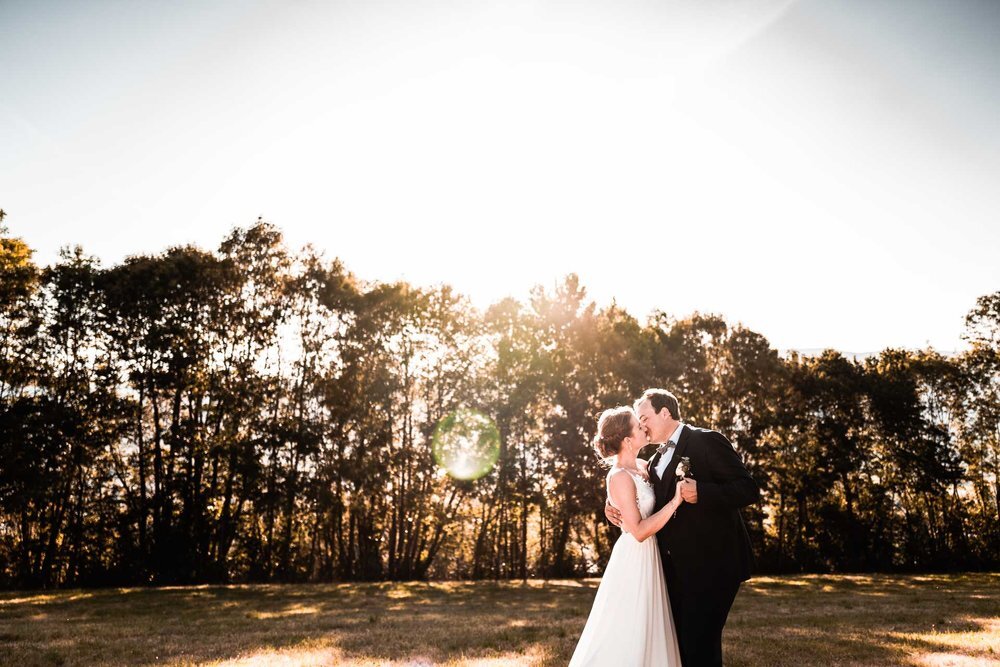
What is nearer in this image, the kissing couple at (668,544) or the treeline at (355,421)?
the kissing couple at (668,544)

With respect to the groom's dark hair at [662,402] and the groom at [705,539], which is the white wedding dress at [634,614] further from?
the groom's dark hair at [662,402]

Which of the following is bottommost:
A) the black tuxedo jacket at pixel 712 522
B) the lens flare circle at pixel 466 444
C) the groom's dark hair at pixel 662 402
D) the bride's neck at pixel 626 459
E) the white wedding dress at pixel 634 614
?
the white wedding dress at pixel 634 614

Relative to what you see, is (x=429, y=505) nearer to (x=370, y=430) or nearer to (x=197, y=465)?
(x=370, y=430)

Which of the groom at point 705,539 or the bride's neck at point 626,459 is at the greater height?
the bride's neck at point 626,459

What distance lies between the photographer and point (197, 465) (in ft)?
107

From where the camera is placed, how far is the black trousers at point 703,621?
5566 millimetres

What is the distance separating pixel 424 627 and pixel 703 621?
10772 millimetres

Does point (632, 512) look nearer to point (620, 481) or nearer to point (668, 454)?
point (620, 481)

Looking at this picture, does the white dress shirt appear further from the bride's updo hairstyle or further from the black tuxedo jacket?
the bride's updo hairstyle

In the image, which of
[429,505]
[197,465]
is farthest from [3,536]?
[429,505]

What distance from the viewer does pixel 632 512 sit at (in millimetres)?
6152

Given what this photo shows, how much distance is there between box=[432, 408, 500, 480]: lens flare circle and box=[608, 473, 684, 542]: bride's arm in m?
29.5

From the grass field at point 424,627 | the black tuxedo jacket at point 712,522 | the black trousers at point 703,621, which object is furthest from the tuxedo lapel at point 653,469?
the grass field at point 424,627

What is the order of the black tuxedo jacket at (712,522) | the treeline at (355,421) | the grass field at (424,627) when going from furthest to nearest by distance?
the treeline at (355,421), the grass field at (424,627), the black tuxedo jacket at (712,522)
